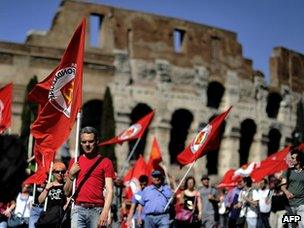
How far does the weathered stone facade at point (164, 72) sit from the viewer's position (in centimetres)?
2584

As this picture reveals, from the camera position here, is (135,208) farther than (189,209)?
No

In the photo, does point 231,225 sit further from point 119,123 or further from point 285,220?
point 119,123

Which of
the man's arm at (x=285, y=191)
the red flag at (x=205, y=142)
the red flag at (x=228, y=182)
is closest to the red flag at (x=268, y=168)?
the red flag at (x=228, y=182)

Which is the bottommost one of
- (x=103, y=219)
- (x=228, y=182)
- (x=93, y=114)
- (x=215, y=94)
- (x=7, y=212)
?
(x=103, y=219)

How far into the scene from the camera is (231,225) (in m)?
13.6

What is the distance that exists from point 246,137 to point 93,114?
30.5 ft

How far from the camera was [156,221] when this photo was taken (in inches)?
399

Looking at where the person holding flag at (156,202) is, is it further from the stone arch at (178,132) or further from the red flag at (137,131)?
the stone arch at (178,132)

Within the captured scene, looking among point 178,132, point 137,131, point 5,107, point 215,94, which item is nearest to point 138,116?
point 178,132

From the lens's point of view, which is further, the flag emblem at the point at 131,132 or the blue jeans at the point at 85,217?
the flag emblem at the point at 131,132

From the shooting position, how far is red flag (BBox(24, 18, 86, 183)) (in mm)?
8633

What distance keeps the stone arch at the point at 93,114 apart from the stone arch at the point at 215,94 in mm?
6252

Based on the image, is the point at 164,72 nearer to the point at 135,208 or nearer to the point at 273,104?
the point at 273,104

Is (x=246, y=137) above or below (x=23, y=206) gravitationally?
above
